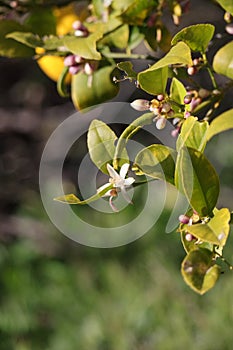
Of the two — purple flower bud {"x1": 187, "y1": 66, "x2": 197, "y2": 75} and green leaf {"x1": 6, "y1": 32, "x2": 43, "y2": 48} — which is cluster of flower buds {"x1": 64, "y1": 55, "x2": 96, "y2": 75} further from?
purple flower bud {"x1": 187, "y1": 66, "x2": 197, "y2": 75}

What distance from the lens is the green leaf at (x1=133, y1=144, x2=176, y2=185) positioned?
50cm

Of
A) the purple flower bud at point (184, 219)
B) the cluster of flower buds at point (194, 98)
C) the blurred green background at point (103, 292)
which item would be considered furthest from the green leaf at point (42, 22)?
the blurred green background at point (103, 292)

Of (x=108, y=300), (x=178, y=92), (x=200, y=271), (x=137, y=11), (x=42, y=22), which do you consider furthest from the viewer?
(x=108, y=300)

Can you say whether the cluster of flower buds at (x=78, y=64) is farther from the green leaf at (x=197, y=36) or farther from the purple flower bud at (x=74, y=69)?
the green leaf at (x=197, y=36)

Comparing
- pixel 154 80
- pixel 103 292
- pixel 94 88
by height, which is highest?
pixel 154 80

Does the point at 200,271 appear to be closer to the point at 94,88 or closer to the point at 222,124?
the point at 222,124

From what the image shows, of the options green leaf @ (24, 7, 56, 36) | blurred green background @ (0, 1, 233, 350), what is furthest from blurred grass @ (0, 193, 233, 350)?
green leaf @ (24, 7, 56, 36)

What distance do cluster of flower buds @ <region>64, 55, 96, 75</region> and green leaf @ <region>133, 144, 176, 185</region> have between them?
0.67 feet

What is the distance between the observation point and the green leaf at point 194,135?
491 mm

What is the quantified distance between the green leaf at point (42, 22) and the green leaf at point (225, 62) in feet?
0.84

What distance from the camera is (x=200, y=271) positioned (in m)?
0.45

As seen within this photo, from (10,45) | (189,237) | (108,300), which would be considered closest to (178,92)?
(189,237)

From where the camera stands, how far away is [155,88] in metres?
0.53

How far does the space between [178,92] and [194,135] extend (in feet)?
0.27
